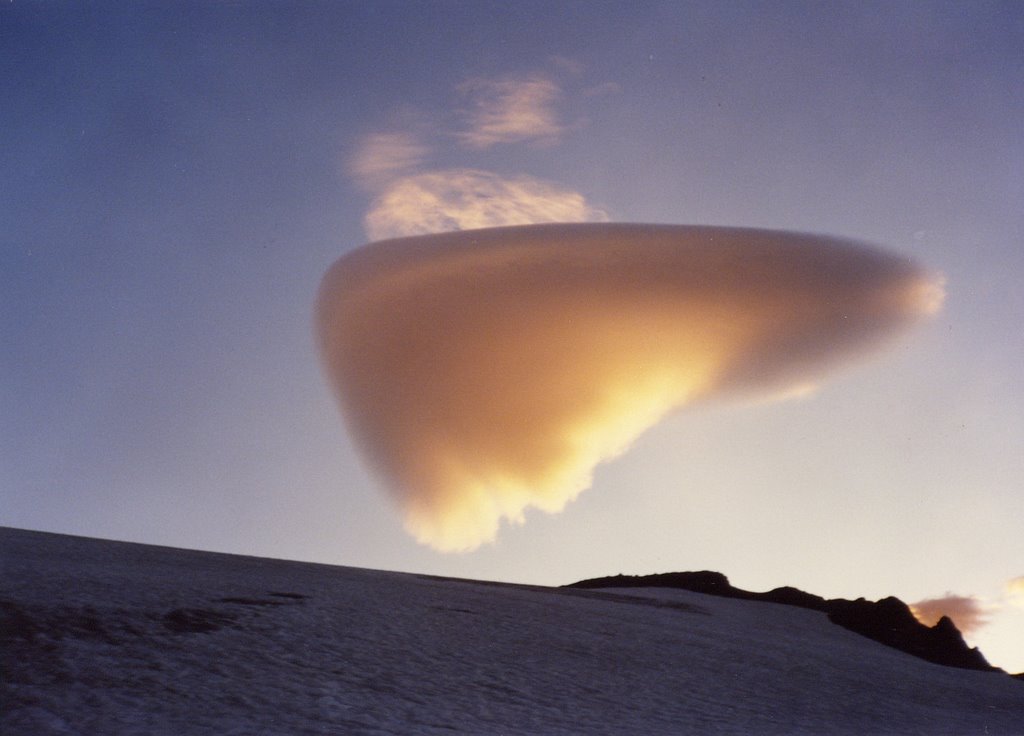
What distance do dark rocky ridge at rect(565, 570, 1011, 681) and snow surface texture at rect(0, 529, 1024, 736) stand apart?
1122cm

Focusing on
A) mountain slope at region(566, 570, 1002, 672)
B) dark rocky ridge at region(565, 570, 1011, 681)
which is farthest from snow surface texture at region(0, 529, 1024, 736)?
dark rocky ridge at region(565, 570, 1011, 681)

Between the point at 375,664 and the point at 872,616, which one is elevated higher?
the point at 872,616

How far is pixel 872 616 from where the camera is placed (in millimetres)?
44812

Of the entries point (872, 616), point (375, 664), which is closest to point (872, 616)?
point (872, 616)

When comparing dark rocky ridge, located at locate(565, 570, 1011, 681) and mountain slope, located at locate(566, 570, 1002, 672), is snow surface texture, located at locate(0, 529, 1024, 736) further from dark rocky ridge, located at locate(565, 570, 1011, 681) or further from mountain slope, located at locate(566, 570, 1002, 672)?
dark rocky ridge, located at locate(565, 570, 1011, 681)

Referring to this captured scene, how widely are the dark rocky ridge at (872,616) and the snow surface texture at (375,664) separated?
11.2 m

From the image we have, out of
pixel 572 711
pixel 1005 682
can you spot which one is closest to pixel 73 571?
pixel 572 711

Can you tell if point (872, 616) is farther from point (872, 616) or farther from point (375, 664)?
point (375, 664)

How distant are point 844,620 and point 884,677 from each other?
64.7ft

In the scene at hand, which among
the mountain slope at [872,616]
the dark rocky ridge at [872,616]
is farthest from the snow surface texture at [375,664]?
the dark rocky ridge at [872,616]

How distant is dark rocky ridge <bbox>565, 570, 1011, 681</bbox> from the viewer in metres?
40.6

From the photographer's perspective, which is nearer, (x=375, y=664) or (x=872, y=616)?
(x=375, y=664)

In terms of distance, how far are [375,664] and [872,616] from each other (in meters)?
36.9

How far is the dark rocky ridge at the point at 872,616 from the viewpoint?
4059cm
